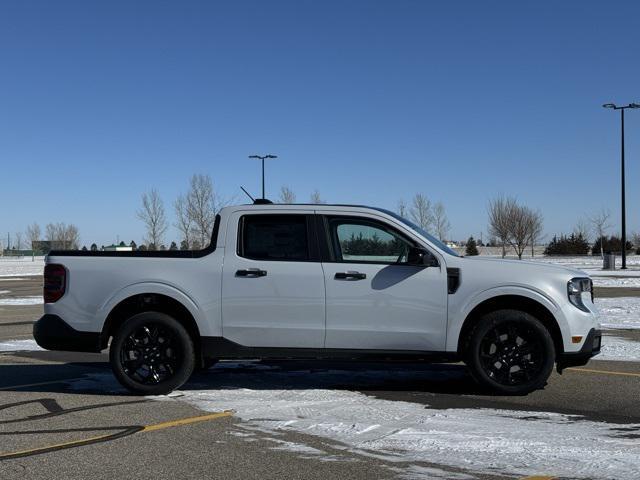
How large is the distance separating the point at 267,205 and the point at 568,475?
4.02 m

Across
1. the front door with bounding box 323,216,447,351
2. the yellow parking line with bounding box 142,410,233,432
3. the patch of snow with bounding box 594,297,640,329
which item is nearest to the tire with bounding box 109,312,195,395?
the yellow parking line with bounding box 142,410,233,432

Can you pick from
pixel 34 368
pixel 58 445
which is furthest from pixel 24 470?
pixel 34 368

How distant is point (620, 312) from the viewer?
50.0ft

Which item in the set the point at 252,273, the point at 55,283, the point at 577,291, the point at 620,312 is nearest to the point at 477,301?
the point at 577,291

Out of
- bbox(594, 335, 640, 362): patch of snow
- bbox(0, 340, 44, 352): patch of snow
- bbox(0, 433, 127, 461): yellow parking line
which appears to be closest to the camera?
bbox(0, 433, 127, 461): yellow parking line

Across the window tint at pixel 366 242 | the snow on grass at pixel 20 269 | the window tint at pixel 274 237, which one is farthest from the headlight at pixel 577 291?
the snow on grass at pixel 20 269

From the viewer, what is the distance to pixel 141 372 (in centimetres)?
711

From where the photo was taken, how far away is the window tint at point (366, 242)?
277 inches

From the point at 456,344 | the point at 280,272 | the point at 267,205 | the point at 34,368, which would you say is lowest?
the point at 34,368

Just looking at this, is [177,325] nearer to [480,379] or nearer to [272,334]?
[272,334]

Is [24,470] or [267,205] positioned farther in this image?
[267,205]

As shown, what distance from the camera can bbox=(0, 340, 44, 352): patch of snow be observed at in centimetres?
1066

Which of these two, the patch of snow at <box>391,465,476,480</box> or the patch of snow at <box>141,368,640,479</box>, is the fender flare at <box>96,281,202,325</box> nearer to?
the patch of snow at <box>141,368,640,479</box>

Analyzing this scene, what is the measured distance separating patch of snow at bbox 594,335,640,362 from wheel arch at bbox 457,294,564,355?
112 inches
